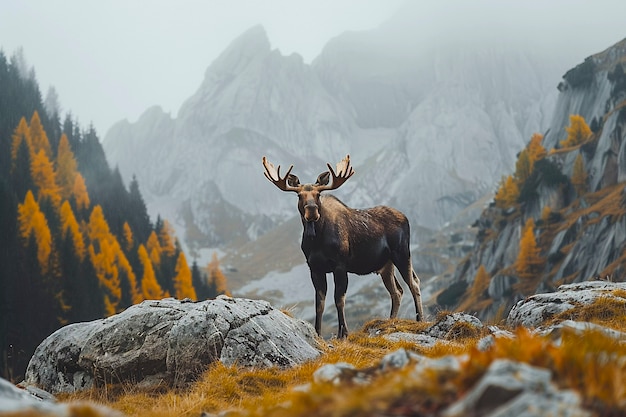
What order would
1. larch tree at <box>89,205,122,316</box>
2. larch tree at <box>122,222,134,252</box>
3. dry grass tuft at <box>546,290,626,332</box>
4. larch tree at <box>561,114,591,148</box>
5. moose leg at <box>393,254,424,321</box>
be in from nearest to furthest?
1. dry grass tuft at <box>546,290,626,332</box>
2. moose leg at <box>393,254,424,321</box>
3. larch tree at <box>89,205,122,316</box>
4. larch tree at <box>561,114,591,148</box>
5. larch tree at <box>122,222,134,252</box>

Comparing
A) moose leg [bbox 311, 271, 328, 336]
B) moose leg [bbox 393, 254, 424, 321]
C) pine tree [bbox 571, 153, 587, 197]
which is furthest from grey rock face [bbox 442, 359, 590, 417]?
pine tree [bbox 571, 153, 587, 197]

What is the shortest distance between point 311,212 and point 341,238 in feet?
5.64

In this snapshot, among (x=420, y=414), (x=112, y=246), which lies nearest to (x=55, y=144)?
(x=112, y=246)

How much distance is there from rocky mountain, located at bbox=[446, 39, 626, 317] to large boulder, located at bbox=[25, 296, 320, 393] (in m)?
52.9

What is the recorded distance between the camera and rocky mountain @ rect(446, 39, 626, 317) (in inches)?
2739

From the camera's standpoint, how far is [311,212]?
12633 millimetres

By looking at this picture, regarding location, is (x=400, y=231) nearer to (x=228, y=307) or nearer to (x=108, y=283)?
(x=228, y=307)

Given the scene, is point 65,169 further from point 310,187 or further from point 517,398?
point 517,398

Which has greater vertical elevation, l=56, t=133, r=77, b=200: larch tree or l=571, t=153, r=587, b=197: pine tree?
l=56, t=133, r=77, b=200: larch tree

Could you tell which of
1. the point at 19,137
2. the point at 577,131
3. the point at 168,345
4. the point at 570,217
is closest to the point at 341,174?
the point at 168,345

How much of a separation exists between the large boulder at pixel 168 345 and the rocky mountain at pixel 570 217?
52.9m

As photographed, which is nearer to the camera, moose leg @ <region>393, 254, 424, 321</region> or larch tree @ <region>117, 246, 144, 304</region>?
moose leg @ <region>393, 254, 424, 321</region>

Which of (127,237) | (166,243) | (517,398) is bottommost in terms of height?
(166,243)

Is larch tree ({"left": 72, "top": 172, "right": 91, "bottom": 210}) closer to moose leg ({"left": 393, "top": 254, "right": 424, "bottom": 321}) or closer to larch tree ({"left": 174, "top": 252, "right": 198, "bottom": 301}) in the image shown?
larch tree ({"left": 174, "top": 252, "right": 198, "bottom": 301})
